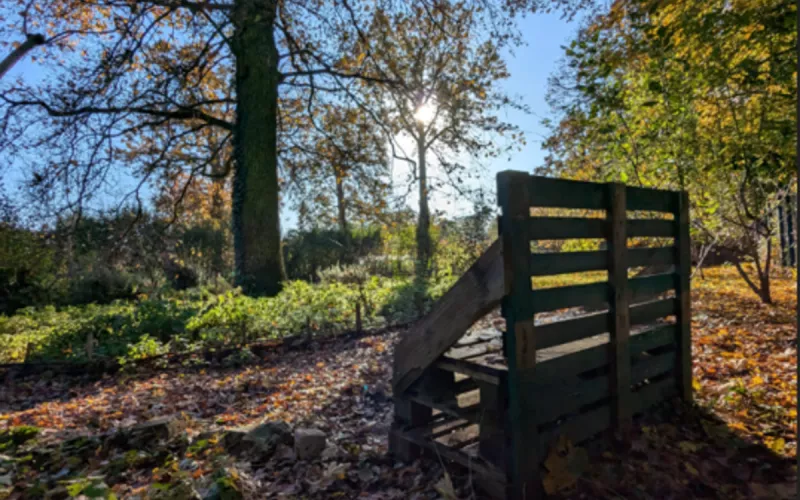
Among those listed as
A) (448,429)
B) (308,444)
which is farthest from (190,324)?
(448,429)

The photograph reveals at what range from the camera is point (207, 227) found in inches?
689

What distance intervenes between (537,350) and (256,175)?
912 centimetres

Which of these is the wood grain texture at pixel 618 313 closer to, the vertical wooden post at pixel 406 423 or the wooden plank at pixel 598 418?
the wooden plank at pixel 598 418

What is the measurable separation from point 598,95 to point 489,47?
3.50 meters

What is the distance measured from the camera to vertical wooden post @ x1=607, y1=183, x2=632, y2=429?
2801 mm

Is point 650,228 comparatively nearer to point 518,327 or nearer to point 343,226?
point 518,327

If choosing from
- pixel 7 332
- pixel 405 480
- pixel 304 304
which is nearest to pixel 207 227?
pixel 7 332

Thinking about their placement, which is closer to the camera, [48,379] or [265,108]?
[48,379]

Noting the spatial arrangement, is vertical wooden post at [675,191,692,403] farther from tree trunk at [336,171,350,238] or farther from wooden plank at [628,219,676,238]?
tree trunk at [336,171,350,238]

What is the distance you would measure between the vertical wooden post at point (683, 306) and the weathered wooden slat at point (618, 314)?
85 cm

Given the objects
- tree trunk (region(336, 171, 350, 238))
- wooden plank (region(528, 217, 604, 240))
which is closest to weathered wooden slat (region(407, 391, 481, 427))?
wooden plank (region(528, 217, 604, 240))

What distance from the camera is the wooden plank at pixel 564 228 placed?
2443 mm

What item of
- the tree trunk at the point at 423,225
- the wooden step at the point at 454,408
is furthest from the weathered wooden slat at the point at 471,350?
the tree trunk at the point at 423,225

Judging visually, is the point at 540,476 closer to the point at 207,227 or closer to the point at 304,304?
the point at 304,304
